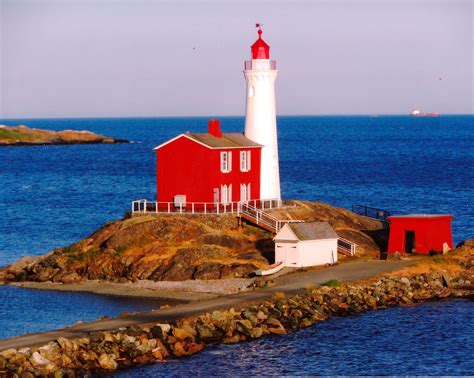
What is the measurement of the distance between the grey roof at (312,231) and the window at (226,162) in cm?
678

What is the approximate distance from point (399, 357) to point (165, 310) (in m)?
8.98

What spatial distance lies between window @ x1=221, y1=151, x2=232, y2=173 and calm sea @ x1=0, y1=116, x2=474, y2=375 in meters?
11.0

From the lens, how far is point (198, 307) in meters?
41.7

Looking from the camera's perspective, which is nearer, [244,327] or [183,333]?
[183,333]

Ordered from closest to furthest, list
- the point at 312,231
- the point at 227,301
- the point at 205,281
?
the point at 227,301
the point at 205,281
the point at 312,231

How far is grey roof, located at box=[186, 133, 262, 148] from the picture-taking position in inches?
2205

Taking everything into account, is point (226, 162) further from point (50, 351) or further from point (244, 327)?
point (50, 351)

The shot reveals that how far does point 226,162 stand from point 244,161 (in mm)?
1323

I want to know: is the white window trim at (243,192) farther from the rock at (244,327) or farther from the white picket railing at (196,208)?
the rock at (244,327)

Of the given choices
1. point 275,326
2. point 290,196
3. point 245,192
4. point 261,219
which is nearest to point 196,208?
point 245,192

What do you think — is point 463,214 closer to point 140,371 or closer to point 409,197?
point 409,197

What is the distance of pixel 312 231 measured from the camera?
1986 inches

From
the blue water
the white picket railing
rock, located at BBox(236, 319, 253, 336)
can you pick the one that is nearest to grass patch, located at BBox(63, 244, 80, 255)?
the white picket railing

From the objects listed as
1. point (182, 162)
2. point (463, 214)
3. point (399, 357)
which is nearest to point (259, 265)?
point (182, 162)
